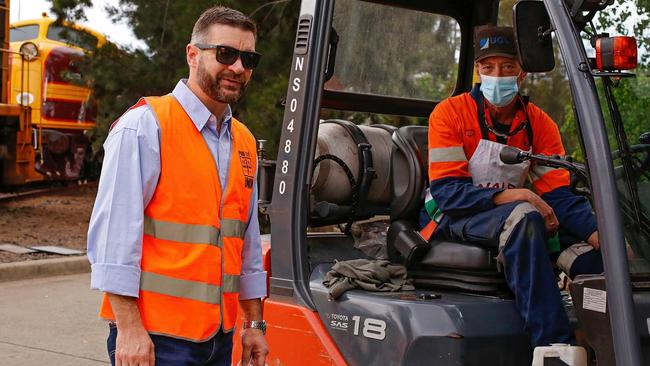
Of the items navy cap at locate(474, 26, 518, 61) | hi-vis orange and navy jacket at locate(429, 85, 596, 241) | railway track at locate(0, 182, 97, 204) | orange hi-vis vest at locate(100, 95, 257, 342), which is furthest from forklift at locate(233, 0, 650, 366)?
railway track at locate(0, 182, 97, 204)

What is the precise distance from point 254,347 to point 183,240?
21.6 inches

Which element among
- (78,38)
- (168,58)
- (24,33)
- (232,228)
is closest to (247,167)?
(232,228)

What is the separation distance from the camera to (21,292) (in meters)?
9.43

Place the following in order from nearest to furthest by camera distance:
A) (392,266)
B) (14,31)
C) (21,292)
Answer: (392,266) → (21,292) → (14,31)

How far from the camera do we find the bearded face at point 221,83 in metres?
3.09

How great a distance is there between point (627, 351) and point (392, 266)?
51.6 inches

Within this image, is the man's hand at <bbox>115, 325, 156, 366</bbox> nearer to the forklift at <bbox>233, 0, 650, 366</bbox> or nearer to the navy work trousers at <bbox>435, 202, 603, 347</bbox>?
the forklift at <bbox>233, 0, 650, 366</bbox>

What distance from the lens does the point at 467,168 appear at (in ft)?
13.9

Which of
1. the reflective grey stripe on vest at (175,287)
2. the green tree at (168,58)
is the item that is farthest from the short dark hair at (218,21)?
the green tree at (168,58)

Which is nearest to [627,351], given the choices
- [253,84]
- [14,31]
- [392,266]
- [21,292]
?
[392,266]

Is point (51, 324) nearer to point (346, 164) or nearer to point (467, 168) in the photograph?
point (346, 164)

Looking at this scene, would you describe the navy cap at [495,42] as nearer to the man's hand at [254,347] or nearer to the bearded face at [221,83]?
the bearded face at [221,83]

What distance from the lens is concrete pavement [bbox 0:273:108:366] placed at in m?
6.96

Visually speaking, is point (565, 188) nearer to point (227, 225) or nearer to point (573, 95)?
point (573, 95)
